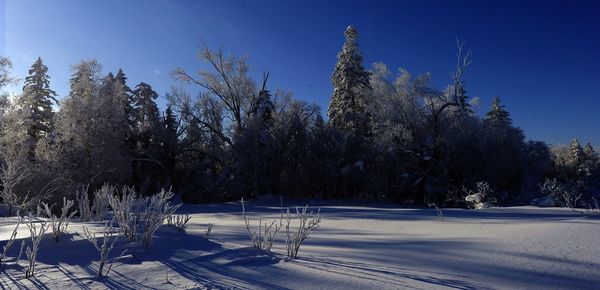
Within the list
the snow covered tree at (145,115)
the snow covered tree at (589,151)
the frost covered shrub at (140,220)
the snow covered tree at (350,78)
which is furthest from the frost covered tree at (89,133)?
the snow covered tree at (589,151)

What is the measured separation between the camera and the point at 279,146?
24578mm

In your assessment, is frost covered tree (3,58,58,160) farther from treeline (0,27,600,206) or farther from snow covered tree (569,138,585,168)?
snow covered tree (569,138,585,168)

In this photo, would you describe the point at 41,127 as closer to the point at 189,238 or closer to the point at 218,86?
the point at 218,86

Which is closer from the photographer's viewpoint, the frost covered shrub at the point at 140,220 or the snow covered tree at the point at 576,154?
the frost covered shrub at the point at 140,220

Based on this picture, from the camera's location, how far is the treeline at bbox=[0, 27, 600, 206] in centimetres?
2166

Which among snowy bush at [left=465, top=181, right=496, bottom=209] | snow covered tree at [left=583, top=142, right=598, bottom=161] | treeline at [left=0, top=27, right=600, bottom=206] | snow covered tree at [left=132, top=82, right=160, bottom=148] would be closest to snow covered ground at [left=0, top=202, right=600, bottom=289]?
snowy bush at [left=465, top=181, right=496, bottom=209]

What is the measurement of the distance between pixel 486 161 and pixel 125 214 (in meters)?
21.0

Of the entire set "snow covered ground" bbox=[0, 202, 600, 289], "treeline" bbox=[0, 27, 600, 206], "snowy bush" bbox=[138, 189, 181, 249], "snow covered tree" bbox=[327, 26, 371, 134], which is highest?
"snow covered tree" bbox=[327, 26, 371, 134]

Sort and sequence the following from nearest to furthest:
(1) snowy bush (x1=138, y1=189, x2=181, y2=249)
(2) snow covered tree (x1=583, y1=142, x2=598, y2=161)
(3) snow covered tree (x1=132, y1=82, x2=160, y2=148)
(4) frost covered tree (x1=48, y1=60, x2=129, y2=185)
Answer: (1) snowy bush (x1=138, y1=189, x2=181, y2=249) < (4) frost covered tree (x1=48, y1=60, x2=129, y2=185) < (3) snow covered tree (x1=132, y1=82, x2=160, y2=148) < (2) snow covered tree (x1=583, y1=142, x2=598, y2=161)

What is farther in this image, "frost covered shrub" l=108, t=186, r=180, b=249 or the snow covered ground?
"frost covered shrub" l=108, t=186, r=180, b=249

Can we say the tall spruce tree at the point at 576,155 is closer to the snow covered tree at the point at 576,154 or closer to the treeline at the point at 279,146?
the snow covered tree at the point at 576,154

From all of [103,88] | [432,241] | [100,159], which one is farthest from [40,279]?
[103,88]

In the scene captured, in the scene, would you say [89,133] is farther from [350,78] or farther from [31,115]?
[350,78]

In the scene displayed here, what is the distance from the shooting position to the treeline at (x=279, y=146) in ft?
71.1
